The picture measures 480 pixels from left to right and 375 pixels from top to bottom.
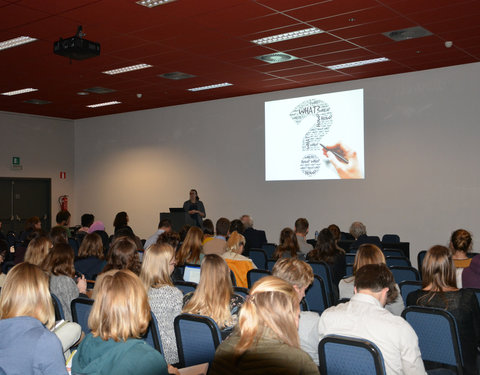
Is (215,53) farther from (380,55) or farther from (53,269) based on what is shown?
(53,269)

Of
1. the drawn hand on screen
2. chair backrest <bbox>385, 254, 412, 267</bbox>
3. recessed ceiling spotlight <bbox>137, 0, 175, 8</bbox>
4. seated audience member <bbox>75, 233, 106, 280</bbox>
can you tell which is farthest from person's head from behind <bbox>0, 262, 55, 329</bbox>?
the drawn hand on screen

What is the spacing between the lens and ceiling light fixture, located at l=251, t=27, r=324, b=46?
24.9 feet

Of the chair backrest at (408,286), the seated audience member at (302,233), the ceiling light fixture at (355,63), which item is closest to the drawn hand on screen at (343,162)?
the ceiling light fixture at (355,63)

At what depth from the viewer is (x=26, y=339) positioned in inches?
91.4

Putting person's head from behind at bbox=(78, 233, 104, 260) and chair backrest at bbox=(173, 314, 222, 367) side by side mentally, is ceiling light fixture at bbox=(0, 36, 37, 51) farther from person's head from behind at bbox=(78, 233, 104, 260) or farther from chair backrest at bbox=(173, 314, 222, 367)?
chair backrest at bbox=(173, 314, 222, 367)

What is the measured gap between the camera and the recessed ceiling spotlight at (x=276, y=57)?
8.86 meters

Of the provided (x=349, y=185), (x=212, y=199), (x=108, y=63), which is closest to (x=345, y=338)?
(x=108, y=63)

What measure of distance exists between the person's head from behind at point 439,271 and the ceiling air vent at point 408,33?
481 cm

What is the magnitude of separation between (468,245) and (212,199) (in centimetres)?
850

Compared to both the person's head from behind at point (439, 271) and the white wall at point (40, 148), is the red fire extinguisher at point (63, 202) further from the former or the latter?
the person's head from behind at point (439, 271)

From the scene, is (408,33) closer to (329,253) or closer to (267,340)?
(329,253)

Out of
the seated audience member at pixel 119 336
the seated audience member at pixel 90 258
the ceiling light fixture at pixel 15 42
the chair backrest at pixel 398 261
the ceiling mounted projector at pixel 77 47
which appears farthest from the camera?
the ceiling light fixture at pixel 15 42

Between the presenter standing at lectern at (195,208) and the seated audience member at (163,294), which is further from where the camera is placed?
the presenter standing at lectern at (195,208)

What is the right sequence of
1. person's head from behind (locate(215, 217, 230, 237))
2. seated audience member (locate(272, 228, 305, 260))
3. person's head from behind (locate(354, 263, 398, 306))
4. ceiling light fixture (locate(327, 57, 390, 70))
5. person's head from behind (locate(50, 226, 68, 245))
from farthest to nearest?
ceiling light fixture (locate(327, 57, 390, 70))
person's head from behind (locate(215, 217, 230, 237))
person's head from behind (locate(50, 226, 68, 245))
seated audience member (locate(272, 228, 305, 260))
person's head from behind (locate(354, 263, 398, 306))
